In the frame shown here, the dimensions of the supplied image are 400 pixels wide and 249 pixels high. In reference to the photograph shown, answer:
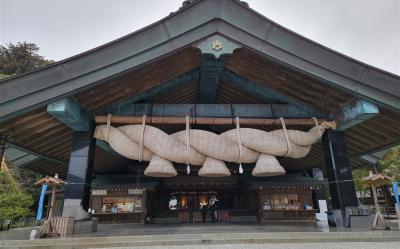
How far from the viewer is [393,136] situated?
8.34 metres

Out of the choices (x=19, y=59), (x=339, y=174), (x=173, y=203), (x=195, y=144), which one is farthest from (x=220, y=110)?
(x=19, y=59)

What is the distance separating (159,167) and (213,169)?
4.95ft

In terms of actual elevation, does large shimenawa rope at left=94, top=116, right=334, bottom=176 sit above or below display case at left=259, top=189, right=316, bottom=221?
above

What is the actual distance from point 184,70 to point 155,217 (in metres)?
11.3

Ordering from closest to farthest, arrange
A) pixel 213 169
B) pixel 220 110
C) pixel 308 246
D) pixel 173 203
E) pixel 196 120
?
1. pixel 308 246
2. pixel 213 169
3. pixel 196 120
4. pixel 220 110
5. pixel 173 203

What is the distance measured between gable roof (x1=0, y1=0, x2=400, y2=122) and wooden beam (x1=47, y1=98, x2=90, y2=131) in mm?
315

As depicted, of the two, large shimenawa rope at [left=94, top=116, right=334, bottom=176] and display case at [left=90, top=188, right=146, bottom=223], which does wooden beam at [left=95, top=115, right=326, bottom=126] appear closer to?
large shimenawa rope at [left=94, top=116, right=334, bottom=176]

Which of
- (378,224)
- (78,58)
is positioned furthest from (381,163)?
(78,58)

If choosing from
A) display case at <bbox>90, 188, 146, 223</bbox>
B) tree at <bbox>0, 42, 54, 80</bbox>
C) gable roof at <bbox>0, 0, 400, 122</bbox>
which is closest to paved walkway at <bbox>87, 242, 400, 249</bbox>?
gable roof at <bbox>0, 0, 400, 122</bbox>

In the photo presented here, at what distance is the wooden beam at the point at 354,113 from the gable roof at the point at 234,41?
229 millimetres

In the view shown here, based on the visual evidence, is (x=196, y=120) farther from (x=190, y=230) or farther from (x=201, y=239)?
(x=201, y=239)

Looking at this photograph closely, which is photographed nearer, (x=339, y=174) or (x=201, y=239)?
(x=201, y=239)

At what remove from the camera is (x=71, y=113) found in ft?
21.4

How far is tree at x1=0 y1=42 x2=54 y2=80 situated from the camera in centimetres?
3058
